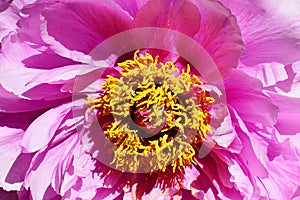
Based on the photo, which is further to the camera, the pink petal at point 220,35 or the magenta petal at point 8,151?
A: the magenta petal at point 8,151

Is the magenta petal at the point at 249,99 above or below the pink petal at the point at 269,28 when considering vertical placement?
below

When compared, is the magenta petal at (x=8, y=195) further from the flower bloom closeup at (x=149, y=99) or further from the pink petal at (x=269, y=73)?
the pink petal at (x=269, y=73)

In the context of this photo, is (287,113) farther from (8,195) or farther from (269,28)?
(8,195)

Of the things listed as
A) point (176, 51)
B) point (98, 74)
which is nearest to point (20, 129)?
point (98, 74)

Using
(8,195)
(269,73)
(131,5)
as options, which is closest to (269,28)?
(269,73)

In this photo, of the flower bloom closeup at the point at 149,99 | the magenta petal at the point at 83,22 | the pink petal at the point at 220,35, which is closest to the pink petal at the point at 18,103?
the flower bloom closeup at the point at 149,99

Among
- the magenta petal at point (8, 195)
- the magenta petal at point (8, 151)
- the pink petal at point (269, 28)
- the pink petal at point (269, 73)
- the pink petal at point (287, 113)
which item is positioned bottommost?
the magenta petal at point (8, 195)

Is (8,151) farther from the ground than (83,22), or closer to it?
closer to it

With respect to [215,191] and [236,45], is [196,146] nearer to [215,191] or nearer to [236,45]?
[215,191]
